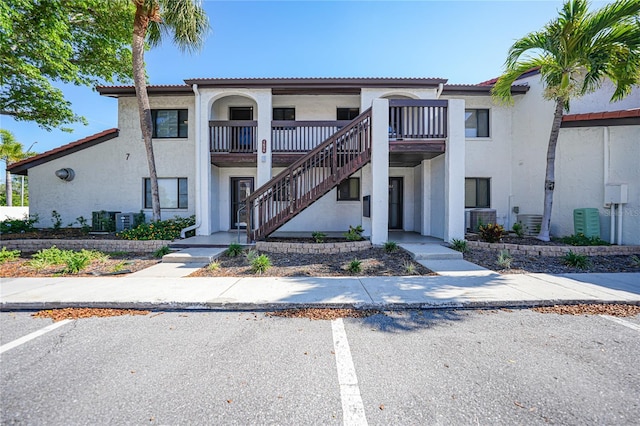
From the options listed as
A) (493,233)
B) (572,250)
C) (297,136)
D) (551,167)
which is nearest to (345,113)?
(297,136)

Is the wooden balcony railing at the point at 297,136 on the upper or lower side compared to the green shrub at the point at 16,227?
upper

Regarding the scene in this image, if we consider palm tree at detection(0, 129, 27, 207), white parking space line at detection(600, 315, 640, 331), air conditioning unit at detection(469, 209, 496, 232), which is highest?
palm tree at detection(0, 129, 27, 207)

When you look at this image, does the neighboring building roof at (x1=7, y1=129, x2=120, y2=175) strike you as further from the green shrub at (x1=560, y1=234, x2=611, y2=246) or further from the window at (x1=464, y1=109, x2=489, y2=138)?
the green shrub at (x1=560, y1=234, x2=611, y2=246)

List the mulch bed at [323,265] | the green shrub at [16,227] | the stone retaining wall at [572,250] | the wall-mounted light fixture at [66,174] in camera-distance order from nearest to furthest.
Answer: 1. the mulch bed at [323,265]
2. the stone retaining wall at [572,250]
3. the green shrub at [16,227]
4. the wall-mounted light fixture at [66,174]

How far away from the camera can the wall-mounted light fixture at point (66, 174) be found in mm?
11430

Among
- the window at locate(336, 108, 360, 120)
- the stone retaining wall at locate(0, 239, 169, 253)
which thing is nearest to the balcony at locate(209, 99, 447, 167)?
the window at locate(336, 108, 360, 120)

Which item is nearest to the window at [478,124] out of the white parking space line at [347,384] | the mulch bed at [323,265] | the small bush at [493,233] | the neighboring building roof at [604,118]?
the neighboring building roof at [604,118]

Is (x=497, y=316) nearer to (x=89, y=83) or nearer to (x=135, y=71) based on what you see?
(x=135, y=71)

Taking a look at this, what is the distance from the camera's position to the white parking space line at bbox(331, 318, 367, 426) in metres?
2.05

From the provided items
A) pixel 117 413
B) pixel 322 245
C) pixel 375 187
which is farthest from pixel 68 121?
pixel 117 413

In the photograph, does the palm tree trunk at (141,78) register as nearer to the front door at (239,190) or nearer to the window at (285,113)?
the front door at (239,190)

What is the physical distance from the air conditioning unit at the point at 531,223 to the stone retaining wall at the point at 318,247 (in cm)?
666

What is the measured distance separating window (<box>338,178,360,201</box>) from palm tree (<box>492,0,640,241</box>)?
5981 mm

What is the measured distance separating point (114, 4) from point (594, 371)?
1470 centimetres
